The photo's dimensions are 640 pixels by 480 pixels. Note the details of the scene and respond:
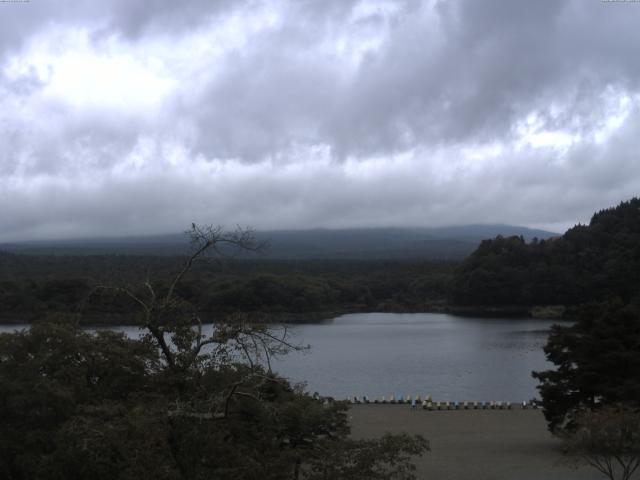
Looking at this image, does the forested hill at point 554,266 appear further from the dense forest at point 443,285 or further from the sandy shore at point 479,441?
the sandy shore at point 479,441

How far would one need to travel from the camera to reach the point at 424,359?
37.3 meters

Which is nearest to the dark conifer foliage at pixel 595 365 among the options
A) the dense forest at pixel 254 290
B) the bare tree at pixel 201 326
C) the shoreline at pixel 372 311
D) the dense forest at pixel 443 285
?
the bare tree at pixel 201 326

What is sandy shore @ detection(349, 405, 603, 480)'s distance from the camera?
14.4m

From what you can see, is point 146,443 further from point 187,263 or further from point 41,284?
point 41,284

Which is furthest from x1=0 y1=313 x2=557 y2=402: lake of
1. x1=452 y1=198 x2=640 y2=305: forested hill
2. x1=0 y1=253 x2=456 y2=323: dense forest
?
x1=452 y1=198 x2=640 y2=305: forested hill

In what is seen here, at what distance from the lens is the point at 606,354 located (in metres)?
16.4

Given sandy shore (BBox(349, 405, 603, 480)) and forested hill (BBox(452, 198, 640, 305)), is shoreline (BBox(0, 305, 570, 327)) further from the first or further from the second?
sandy shore (BBox(349, 405, 603, 480))

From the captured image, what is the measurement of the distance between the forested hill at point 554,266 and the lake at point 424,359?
31.6 feet

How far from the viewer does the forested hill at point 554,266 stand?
64.1 m

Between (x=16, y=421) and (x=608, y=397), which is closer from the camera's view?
(x=16, y=421)

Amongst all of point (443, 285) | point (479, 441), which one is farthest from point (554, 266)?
point (479, 441)

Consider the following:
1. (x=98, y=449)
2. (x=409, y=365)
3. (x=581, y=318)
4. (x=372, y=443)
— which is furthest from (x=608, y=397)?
(x=409, y=365)

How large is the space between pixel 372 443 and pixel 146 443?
98.9 inches

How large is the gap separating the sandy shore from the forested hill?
41757 millimetres
